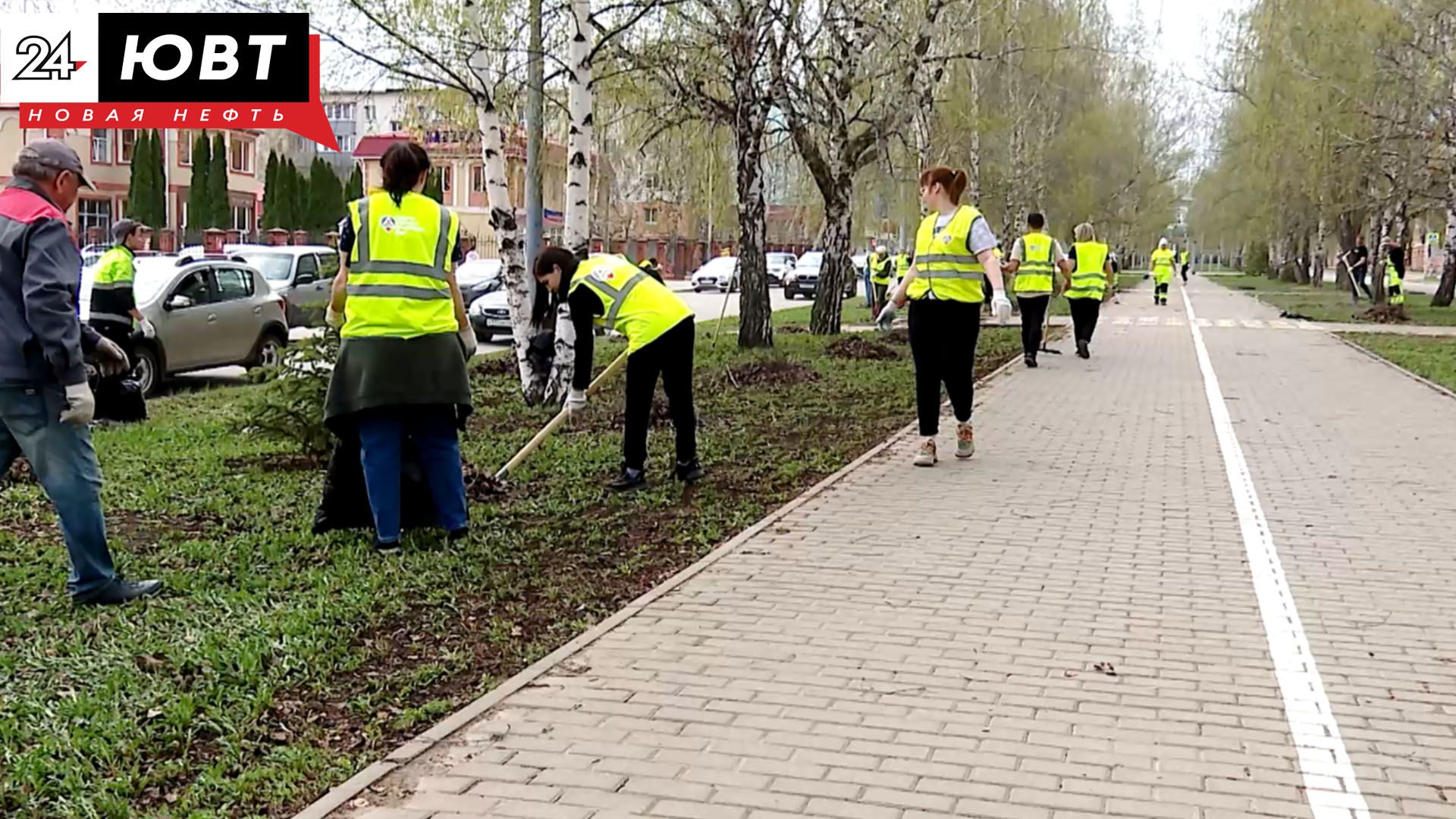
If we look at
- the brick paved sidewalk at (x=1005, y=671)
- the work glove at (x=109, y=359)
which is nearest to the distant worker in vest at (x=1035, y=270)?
the brick paved sidewalk at (x=1005, y=671)

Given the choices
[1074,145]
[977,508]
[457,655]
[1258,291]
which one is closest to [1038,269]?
[977,508]

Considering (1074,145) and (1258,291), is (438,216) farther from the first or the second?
(1258,291)

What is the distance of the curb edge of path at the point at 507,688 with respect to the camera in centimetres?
384

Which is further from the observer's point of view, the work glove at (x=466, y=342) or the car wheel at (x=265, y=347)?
the car wheel at (x=265, y=347)

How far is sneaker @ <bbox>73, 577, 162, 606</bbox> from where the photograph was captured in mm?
5605

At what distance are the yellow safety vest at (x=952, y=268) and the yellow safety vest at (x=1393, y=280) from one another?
991 inches

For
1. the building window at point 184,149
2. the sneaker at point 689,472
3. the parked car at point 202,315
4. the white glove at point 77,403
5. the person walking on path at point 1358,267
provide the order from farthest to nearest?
1. the building window at point 184,149
2. the person walking on path at point 1358,267
3. the parked car at point 202,315
4. the sneaker at point 689,472
5. the white glove at point 77,403

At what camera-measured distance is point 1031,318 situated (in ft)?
54.6

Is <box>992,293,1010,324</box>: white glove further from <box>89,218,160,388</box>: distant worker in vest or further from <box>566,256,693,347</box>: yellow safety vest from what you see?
<box>89,218,160,388</box>: distant worker in vest

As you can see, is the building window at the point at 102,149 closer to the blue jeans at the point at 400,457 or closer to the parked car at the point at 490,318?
the parked car at the point at 490,318

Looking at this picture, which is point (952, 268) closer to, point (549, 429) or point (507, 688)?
point (549, 429)

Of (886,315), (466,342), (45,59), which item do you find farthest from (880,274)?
(466,342)

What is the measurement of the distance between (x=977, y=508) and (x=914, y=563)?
1.50 m

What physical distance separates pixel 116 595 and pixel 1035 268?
12.3 meters
